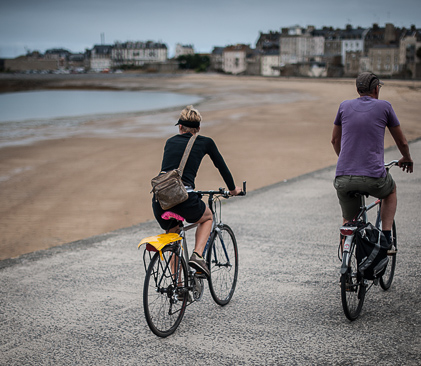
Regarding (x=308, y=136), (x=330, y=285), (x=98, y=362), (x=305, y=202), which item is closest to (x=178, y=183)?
(x=98, y=362)

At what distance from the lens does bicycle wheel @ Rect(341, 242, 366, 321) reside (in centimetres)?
412

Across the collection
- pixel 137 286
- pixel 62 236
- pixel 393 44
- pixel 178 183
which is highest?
pixel 393 44

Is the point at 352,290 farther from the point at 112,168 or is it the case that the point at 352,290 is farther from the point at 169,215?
the point at 112,168

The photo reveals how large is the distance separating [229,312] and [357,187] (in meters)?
1.66

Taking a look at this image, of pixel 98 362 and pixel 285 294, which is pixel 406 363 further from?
pixel 98 362

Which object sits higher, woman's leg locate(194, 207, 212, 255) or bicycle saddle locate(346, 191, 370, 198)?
bicycle saddle locate(346, 191, 370, 198)

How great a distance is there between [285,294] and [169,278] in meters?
1.48

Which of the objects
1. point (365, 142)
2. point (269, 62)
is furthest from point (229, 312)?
point (269, 62)

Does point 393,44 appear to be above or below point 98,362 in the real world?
above

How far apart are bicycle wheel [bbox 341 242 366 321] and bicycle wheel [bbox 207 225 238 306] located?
1.16 meters

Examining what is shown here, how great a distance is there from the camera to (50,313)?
15.5ft

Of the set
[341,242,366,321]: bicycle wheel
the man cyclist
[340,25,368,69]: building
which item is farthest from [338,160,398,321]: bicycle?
[340,25,368,69]: building

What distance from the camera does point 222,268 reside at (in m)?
4.92

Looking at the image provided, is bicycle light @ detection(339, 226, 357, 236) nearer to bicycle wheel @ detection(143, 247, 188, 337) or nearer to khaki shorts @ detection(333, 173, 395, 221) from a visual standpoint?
Answer: khaki shorts @ detection(333, 173, 395, 221)
